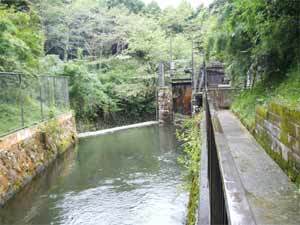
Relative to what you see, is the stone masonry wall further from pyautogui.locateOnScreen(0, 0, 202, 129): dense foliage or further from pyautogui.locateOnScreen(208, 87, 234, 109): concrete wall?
pyautogui.locateOnScreen(0, 0, 202, 129): dense foliage

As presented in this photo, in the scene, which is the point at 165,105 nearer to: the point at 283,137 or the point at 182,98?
the point at 182,98

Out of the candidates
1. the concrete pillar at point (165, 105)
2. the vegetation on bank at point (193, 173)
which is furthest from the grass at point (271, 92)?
the concrete pillar at point (165, 105)

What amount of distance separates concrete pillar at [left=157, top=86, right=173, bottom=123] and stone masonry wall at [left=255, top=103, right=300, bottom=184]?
13.6m

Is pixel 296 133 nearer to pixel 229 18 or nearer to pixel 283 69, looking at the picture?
pixel 283 69

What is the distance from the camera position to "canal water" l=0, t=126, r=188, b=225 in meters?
5.37

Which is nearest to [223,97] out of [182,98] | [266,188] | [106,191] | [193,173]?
[106,191]

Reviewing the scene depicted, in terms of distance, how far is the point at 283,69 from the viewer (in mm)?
4730

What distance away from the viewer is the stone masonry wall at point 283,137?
1.89 metres

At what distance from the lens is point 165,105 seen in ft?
54.4

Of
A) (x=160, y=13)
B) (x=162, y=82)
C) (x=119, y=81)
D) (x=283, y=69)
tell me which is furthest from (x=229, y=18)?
(x=160, y=13)

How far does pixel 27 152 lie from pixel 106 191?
7.12 feet

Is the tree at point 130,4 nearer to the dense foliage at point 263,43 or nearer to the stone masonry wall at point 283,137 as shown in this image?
the dense foliage at point 263,43

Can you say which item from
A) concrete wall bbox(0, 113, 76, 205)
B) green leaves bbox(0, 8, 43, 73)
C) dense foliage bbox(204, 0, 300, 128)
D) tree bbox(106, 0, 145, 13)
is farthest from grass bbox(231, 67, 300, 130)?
tree bbox(106, 0, 145, 13)

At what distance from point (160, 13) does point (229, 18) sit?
59.2ft
